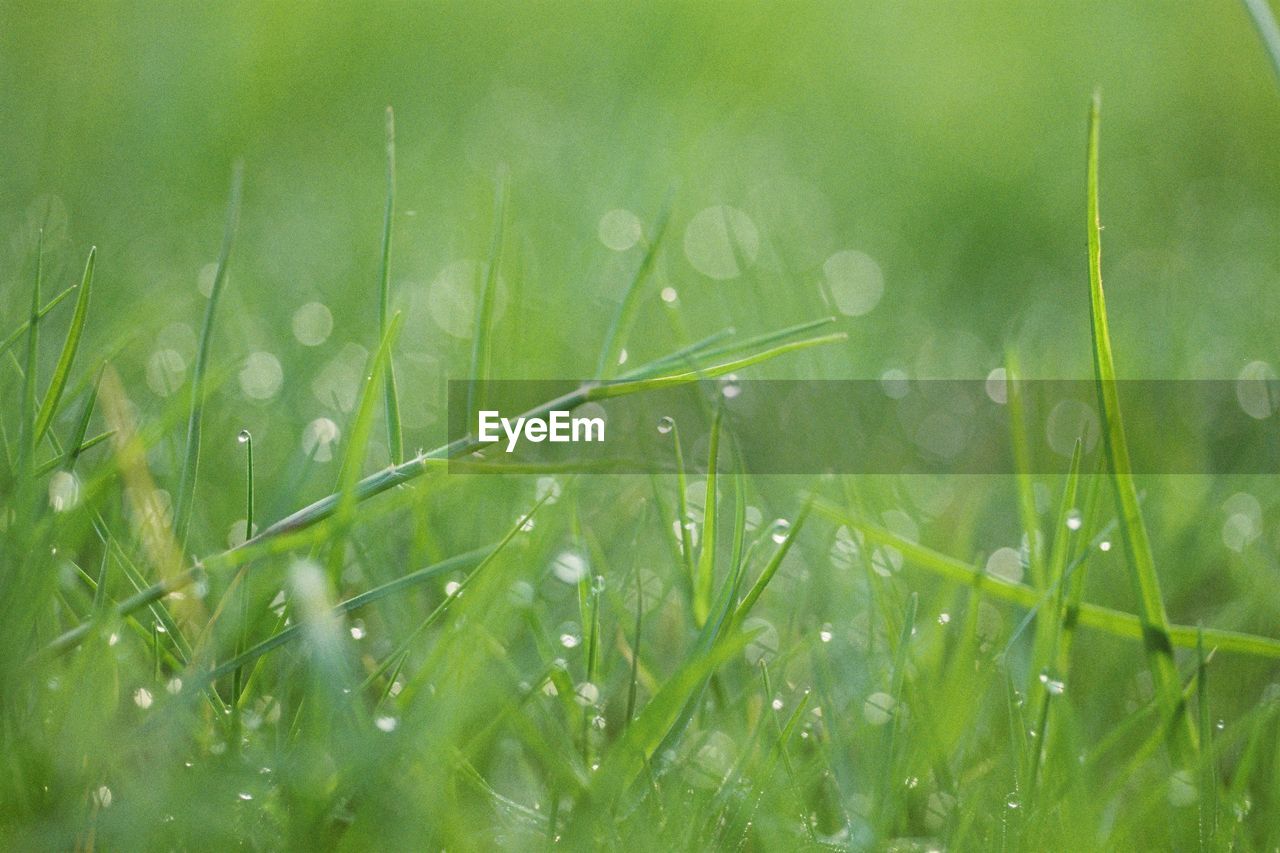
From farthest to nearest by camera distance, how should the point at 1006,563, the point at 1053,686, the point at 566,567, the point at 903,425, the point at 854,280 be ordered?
the point at 854,280, the point at 903,425, the point at 1006,563, the point at 566,567, the point at 1053,686

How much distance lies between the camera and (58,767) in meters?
0.47

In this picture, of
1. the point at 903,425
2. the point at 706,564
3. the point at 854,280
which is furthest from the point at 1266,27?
the point at 854,280

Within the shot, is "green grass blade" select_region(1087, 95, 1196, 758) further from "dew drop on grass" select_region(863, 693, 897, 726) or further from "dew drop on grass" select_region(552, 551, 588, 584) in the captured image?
"dew drop on grass" select_region(552, 551, 588, 584)

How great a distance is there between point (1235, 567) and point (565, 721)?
1.67 feet

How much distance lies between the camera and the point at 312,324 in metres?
1.04

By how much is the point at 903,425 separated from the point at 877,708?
17.7 inches

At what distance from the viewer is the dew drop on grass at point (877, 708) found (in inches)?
22.7

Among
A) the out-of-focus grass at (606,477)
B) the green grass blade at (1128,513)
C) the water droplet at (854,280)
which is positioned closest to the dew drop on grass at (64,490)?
the out-of-focus grass at (606,477)

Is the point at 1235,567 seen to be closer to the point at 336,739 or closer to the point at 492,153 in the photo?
the point at 336,739

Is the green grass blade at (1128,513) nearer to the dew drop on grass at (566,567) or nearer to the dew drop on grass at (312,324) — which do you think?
the dew drop on grass at (566,567)

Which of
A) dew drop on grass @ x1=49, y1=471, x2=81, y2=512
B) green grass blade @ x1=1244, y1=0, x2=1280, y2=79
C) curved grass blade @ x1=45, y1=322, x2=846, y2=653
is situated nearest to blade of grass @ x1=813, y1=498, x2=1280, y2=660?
curved grass blade @ x1=45, y1=322, x2=846, y2=653

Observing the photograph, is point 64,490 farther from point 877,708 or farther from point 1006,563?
point 1006,563

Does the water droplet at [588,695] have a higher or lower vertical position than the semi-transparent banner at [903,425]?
lower

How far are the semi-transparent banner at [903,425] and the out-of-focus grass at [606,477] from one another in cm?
3
